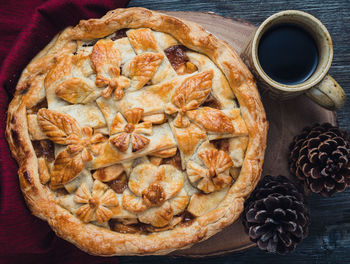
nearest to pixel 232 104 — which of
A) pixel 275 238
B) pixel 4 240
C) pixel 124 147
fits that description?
pixel 124 147

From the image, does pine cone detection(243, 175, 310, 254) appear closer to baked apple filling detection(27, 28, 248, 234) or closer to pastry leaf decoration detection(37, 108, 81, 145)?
baked apple filling detection(27, 28, 248, 234)

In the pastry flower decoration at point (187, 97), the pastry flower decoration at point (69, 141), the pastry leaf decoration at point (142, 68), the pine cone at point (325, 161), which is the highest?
the pastry leaf decoration at point (142, 68)

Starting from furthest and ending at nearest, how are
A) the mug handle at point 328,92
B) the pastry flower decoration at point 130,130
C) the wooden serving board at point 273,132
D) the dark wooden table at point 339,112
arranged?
the dark wooden table at point 339,112 → the wooden serving board at point 273,132 → the mug handle at point 328,92 → the pastry flower decoration at point 130,130

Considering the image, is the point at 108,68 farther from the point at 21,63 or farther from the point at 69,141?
the point at 21,63

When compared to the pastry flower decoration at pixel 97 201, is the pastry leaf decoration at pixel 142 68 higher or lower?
higher

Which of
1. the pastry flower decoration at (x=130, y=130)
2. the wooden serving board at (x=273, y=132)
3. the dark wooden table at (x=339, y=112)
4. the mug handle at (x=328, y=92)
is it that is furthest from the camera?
the dark wooden table at (x=339, y=112)

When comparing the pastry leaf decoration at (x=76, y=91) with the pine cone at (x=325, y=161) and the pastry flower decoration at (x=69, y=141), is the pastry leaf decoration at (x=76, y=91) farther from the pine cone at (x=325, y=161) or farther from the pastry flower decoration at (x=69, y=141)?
the pine cone at (x=325, y=161)

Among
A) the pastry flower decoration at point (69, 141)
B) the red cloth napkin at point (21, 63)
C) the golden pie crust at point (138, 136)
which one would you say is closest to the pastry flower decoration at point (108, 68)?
the golden pie crust at point (138, 136)
